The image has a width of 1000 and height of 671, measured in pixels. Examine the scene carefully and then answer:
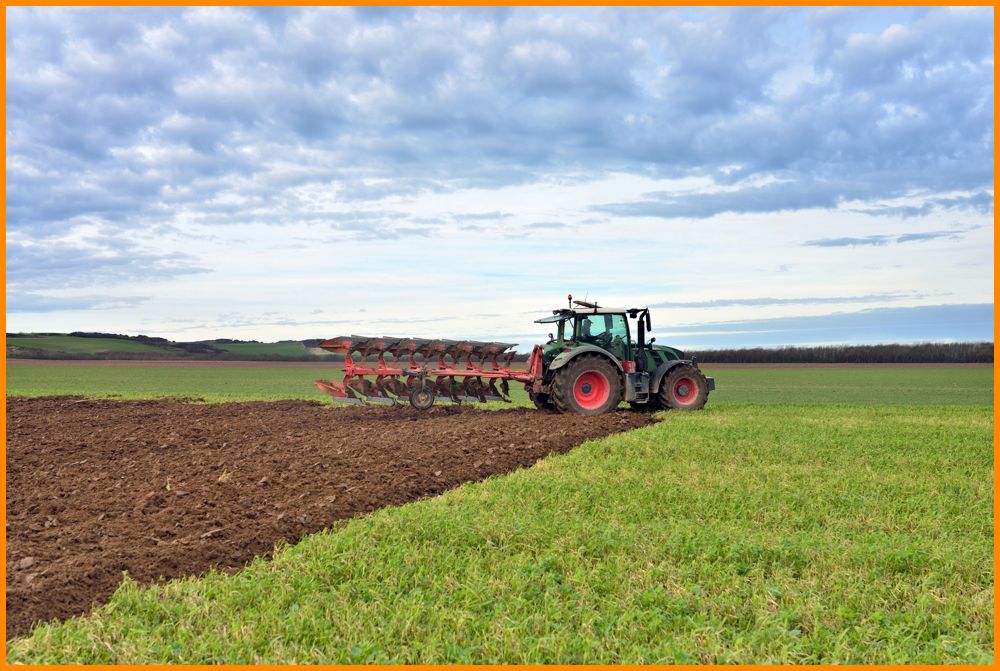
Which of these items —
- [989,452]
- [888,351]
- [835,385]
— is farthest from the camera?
[888,351]

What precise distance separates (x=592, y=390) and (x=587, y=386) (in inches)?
7.1

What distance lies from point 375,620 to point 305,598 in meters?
0.67

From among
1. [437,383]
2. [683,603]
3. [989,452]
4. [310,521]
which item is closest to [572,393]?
[437,383]

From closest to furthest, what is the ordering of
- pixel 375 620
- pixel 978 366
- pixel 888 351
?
pixel 375 620 < pixel 978 366 < pixel 888 351

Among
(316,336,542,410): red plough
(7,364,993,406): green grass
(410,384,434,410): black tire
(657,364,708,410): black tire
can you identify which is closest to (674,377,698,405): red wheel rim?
(657,364,708,410): black tire

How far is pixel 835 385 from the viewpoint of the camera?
33.9 metres

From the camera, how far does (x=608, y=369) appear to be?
16.9 metres

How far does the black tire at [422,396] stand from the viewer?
682 inches

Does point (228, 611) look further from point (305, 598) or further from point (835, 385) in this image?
point (835, 385)

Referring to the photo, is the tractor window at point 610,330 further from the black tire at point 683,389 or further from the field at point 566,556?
the field at point 566,556

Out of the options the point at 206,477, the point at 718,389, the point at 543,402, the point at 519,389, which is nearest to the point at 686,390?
the point at 543,402

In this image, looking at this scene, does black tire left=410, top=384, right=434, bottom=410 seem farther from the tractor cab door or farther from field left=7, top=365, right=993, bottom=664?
field left=7, top=365, right=993, bottom=664

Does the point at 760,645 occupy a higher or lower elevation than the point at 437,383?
lower

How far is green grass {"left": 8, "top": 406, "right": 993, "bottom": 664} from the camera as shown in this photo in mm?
4789
